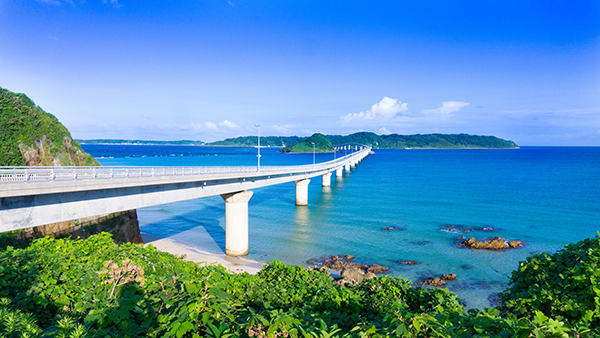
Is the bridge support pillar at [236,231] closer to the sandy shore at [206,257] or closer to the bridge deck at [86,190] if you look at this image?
the sandy shore at [206,257]

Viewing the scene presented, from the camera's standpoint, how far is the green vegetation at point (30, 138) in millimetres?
28391

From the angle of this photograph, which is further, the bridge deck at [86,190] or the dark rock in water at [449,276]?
the dark rock in water at [449,276]

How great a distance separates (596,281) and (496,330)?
135 inches

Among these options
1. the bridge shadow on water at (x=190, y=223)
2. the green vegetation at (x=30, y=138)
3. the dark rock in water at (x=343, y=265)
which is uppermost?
the green vegetation at (x=30, y=138)

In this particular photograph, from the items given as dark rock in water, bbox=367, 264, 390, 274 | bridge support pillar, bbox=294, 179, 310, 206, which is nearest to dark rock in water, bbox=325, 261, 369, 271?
dark rock in water, bbox=367, 264, 390, 274

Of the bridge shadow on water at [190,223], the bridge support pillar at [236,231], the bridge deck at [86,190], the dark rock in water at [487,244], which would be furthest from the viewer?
the bridge shadow on water at [190,223]

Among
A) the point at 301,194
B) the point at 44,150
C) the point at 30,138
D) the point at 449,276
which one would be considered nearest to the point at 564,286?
the point at 449,276

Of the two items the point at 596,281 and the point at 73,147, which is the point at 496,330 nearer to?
the point at 596,281

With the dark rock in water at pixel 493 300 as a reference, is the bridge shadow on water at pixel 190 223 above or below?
below

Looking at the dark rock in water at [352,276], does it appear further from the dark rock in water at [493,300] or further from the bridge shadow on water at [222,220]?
the bridge shadow on water at [222,220]

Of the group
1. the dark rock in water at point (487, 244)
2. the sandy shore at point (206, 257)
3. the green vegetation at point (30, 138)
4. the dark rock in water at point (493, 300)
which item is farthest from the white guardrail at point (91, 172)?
the dark rock in water at point (487, 244)

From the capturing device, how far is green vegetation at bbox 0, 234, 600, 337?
13.3 feet

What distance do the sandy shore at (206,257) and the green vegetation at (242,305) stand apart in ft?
48.8

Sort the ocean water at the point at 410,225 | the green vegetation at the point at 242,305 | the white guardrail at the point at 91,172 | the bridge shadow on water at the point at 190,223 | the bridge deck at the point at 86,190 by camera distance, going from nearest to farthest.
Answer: the green vegetation at the point at 242,305, the bridge deck at the point at 86,190, the white guardrail at the point at 91,172, the ocean water at the point at 410,225, the bridge shadow on water at the point at 190,223
